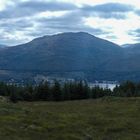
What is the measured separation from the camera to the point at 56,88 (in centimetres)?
10525

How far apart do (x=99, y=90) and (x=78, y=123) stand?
296 feet

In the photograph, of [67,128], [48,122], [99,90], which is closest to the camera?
[67,128]

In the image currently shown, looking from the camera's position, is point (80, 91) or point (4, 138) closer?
point (4, 138)

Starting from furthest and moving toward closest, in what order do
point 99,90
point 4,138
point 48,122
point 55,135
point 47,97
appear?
point 99,90 → point 47,97 → point 48,122 → point 55,135 → point 4,138

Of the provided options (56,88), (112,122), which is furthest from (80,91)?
(112,122)

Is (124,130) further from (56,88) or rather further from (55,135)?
(56,88)

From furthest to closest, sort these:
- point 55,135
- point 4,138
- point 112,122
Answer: point 112,122 → point 55,135 → point 4,138

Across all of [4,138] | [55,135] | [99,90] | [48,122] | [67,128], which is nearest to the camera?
[4,138]

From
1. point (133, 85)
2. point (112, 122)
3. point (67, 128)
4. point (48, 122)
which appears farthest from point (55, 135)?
point (133, 85)

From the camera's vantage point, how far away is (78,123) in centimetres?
3247

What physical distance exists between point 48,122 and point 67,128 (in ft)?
8.57

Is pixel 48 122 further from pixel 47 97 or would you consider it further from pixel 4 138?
pixel 47 97

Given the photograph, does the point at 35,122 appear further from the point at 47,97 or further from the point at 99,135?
the point at 47,97

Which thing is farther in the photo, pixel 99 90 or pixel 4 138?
pixel 99 90
